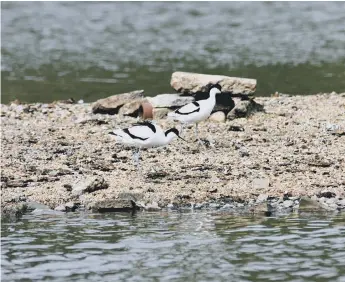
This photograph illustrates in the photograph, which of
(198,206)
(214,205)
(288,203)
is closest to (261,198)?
(288,203)

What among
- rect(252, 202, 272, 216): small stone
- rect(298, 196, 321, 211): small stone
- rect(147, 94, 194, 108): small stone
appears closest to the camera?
rect(252, 202, 272, 216): small stone

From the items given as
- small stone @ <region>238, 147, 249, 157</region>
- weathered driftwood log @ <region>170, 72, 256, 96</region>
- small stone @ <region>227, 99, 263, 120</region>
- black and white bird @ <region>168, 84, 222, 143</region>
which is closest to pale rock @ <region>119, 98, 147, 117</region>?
weathered driftwood log @ <region>170, 72, 256, 96</region>

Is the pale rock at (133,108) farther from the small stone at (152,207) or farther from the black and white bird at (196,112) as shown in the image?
the small stone at (152,207)

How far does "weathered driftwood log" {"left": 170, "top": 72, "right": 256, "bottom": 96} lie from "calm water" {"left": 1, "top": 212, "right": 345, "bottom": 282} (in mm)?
6458

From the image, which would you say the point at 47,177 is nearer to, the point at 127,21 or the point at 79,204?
the point at 79,204

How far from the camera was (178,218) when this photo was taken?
13523 mm

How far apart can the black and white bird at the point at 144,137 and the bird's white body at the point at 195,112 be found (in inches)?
59.6

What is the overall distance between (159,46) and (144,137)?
25.1m

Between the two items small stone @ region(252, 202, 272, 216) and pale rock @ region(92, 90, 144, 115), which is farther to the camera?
pale rock @ region(92, 90, 144, 115)

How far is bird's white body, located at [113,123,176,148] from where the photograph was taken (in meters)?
16.1

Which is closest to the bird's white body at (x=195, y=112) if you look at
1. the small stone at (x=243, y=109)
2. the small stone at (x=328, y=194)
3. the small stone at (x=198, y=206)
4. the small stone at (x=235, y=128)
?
the small stone at (x=235, y=128)

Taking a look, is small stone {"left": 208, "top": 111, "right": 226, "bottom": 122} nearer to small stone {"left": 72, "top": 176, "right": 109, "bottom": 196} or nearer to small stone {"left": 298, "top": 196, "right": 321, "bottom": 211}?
small stone {"left": 72, "top": 176, "right": 109, "bottom": 196}

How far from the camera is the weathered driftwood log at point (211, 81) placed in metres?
19.9

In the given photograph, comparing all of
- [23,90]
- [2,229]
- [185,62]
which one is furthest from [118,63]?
[2,229]
